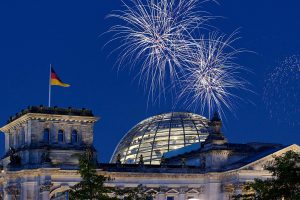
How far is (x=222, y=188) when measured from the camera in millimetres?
123375

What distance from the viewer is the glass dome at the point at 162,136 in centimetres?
15112

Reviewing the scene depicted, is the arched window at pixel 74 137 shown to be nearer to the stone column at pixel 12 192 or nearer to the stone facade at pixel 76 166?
the stone facade at pixel 76 166

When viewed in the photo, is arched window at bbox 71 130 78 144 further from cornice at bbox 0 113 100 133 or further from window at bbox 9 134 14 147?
window at bbox 9 134 14 147

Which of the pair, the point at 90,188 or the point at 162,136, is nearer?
the point at 90,188

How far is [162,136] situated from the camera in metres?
153

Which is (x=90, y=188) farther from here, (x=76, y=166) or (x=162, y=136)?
(x=162, y=136)

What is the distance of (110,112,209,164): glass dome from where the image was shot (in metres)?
151

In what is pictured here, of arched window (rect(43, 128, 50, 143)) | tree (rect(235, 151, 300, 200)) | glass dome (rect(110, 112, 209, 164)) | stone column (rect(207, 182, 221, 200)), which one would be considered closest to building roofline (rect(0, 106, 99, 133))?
arched window (rect(43, 128, 50, 143))

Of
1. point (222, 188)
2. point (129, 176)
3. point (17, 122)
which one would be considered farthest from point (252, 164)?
point (17, 122)

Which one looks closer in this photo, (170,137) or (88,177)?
(88,177)

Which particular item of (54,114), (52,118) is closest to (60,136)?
(52,118)

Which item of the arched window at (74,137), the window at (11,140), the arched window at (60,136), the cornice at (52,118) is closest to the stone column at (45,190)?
the arched window at (60,136)

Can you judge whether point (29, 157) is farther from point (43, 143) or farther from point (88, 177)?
point (88, 177)

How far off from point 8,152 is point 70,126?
37.9 ft
